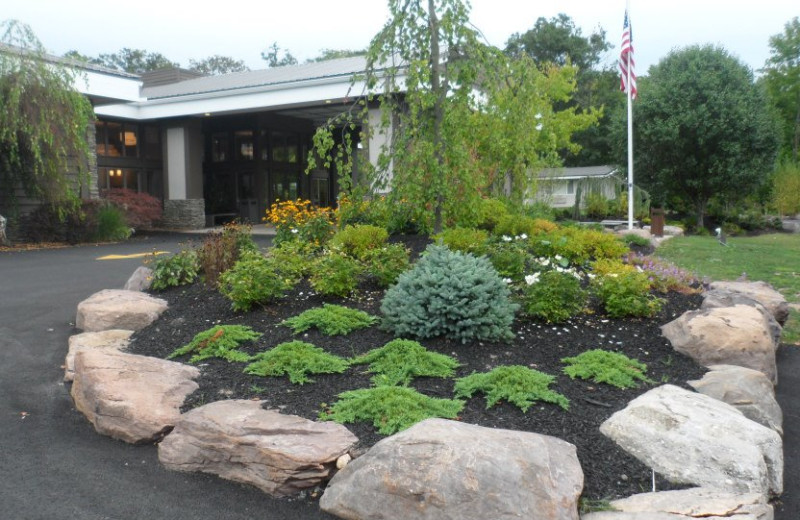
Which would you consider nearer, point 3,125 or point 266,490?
point 266,490

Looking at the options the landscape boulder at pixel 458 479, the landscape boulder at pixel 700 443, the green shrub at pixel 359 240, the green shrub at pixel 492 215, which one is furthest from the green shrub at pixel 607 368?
the green shrub at pixel 492 215

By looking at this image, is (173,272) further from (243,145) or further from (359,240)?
(243,145)

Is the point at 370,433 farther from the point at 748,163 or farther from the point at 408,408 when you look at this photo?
the point at 748,163

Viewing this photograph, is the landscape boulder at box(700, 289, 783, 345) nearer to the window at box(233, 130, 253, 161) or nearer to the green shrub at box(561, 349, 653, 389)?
the green shrub at box(561, 349, 653, 389)

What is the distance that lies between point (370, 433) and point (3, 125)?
50.9ft

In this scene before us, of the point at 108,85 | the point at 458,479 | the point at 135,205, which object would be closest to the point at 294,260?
the point at 458,479

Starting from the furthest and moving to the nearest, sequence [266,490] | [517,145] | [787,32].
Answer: [787,32], [517,145], [266,490]

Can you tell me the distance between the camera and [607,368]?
4.58 meters

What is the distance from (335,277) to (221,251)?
1.95 m

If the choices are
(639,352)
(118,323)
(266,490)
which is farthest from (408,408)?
(118,323)

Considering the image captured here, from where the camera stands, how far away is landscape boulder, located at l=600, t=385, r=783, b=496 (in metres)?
3.34

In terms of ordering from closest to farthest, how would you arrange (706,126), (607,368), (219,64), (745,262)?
(607,368) < (745,262) < (706,126) < (219,64)

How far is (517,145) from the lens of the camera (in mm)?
9266

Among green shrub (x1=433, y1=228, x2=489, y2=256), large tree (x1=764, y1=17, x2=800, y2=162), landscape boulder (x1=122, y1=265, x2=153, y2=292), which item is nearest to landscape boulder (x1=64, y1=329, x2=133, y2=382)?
landscape boulder (x1=122, y1=265, x2=153, y2=292)
